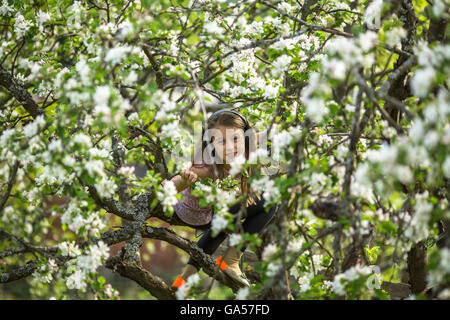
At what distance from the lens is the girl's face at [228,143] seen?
3328 mm

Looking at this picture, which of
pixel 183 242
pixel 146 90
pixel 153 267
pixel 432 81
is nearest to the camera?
pixel 432 81

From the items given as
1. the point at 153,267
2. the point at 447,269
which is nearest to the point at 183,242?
the point at 447,269

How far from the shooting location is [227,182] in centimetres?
313

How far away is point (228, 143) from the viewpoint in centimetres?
334

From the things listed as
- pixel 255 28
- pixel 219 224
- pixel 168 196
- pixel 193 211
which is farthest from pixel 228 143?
pixel 219 224

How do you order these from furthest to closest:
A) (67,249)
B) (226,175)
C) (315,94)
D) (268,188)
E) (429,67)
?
(226,175), (67,249), (268,188), (315,94), (429,67)

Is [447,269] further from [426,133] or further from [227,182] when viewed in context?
[227,182]

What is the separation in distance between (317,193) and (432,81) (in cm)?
78

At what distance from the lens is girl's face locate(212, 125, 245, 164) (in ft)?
10.9

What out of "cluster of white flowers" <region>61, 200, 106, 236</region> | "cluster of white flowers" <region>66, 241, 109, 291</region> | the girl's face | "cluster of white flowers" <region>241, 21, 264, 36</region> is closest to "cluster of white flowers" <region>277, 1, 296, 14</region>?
"cluster of white flowers" <region>241, 21, 264, 36</region>

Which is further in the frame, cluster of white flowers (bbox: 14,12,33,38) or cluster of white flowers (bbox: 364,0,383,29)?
cluster of white flowers (bbox: 14,12,33,38)

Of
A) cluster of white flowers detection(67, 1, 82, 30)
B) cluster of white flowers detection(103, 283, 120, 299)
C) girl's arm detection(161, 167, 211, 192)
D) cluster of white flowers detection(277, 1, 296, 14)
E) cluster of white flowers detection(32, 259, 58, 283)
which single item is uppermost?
cluster of white flowers detection(277, 1, 296, 14)

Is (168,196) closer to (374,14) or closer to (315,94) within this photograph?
(315,94)

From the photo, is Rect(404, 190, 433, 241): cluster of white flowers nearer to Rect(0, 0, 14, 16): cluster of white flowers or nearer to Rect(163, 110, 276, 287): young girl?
Rect(163, 110, 276, 287): young girl
